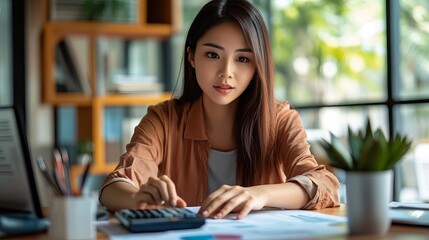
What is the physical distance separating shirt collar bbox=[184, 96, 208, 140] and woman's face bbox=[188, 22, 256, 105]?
189mm

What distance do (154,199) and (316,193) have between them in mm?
423

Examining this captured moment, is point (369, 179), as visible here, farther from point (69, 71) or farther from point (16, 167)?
point (69, 71)

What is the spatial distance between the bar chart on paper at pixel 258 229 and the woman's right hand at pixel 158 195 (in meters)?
0.10

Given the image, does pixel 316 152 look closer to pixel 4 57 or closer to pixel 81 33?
pixel 81 33

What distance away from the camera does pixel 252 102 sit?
1.89 m

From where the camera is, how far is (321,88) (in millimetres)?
5508

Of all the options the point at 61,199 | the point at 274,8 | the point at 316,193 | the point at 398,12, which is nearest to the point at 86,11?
the point at 274,8

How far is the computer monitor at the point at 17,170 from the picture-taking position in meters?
1.24

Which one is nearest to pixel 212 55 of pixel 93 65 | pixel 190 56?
pixel 190 56

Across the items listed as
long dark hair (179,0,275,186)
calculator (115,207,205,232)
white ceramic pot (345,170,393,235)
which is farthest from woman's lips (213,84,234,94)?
white ceramic pot (345,170,393,235)

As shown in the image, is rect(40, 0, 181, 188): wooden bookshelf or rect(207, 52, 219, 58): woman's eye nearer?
rect(207, 52, 219, 58): woman's eye

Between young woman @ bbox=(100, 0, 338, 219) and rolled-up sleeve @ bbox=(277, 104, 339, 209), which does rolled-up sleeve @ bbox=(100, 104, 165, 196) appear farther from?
rolled-up sleeve @ bbox=(277, 104, 339, 209)

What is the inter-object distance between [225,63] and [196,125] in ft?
1.01

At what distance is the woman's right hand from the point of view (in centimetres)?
135
